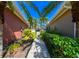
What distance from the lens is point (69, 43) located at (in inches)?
168

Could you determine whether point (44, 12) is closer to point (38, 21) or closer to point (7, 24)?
Answer: point (38, 21)

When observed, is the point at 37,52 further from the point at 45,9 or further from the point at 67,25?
the point at 67,25

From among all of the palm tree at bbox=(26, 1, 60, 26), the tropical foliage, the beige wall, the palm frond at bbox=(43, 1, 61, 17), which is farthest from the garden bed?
the beige wall

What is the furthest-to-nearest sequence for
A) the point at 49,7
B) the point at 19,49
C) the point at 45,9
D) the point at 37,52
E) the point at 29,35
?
the point at 29,35, the point at 37,52, the point at 19,49, the point at 45,9, the point at 49,7

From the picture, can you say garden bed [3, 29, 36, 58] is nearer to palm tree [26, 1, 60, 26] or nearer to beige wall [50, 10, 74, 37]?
palm tree [26, 1, 60, 26]

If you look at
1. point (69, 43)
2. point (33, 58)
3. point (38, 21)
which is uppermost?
point (38, 21)

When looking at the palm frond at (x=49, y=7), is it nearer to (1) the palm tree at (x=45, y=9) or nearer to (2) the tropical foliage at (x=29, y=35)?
(1) the palm tree at (x=45, y=9)

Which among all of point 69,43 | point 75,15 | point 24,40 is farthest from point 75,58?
point 24,40

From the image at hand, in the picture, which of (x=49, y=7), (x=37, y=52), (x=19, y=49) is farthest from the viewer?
(x=37, y=52)

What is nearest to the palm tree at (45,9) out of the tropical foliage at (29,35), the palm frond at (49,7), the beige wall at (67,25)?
the palm frond at (49,7)

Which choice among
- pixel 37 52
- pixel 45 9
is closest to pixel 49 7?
pixel 45 9

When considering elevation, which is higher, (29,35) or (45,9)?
(45,9)

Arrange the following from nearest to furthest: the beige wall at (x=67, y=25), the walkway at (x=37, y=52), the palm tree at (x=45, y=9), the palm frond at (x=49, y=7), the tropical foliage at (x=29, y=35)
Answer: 1. the palm tree at (x=45, y=9)
2. the palm frond at (x=49, y=7)
3. the walkway at (x=37, y=52)
4. the beige wall at (x=67, y=25)
5. the tropical foliage at (x=29, y=35)

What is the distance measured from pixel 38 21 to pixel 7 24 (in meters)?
1.18
